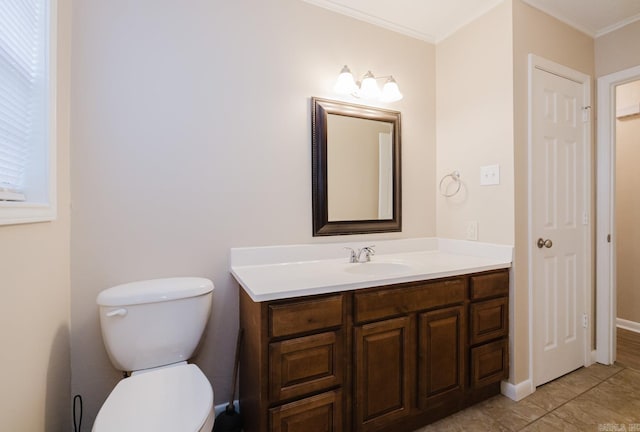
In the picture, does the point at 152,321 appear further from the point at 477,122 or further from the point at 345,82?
the point at 477,122

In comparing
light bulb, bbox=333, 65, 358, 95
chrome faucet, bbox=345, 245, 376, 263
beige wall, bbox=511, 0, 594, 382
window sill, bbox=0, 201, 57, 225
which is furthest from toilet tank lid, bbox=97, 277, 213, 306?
beige wall, bbox=511, 0, 594, 382

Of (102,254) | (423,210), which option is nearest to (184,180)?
(102,254)

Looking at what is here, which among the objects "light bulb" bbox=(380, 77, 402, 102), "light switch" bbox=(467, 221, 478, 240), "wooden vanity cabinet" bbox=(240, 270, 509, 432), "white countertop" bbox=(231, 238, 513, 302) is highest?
"light bulb" bbox=(380, 77, 402, 102)

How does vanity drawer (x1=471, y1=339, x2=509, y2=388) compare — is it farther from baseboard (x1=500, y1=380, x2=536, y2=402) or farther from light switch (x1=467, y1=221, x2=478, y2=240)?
light switch (x1=467, y1=221, x2=478, y2=240)

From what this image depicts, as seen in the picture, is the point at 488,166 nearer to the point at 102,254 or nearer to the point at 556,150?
the point at 556,150

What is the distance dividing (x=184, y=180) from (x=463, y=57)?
2.03 meters

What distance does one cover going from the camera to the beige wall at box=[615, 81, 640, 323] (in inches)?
110

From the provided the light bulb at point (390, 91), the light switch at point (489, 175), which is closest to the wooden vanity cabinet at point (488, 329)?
the light switch at point (489, 175)

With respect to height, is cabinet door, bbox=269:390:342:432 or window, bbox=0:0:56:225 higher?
window, bbox=0:0:56:225

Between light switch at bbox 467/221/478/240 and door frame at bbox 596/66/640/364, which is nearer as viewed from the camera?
light switch at bbox 467/221/478/240

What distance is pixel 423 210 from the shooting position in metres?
2.27

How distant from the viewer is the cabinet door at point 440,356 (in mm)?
1521

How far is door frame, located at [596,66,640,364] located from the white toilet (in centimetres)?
274

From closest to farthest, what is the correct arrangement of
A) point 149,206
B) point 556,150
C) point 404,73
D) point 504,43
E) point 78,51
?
point 78,51, point 149,206, point 504,43, point 556,150, point 404,73
